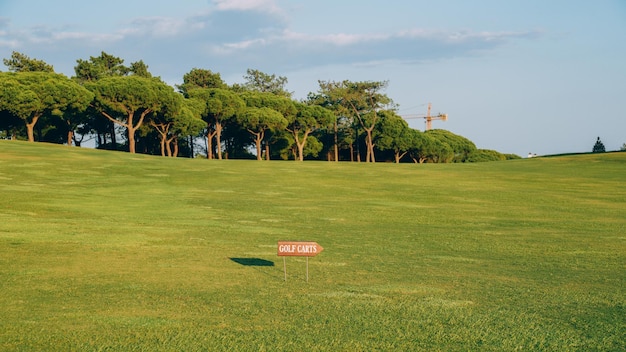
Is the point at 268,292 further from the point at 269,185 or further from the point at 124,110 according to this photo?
the point at 124,110

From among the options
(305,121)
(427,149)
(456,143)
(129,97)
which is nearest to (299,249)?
(129,97)

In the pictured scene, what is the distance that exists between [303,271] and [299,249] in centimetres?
214

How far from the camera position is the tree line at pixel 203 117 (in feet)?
239

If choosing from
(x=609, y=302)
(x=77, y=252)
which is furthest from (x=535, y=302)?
(x=77, y=252)

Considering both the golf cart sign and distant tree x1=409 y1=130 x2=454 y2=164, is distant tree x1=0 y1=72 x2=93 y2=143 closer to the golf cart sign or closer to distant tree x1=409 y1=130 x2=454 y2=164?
distant tree x1=409 y1=130 x2=454 y2=164

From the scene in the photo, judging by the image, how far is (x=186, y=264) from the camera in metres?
12.7

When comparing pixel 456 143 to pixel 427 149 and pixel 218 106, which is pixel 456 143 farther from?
pixel 218 106

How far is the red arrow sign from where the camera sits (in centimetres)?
1038

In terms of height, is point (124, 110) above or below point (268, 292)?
above

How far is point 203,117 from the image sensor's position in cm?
9206

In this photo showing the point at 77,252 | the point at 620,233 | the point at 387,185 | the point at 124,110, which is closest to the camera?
the point at 77,252

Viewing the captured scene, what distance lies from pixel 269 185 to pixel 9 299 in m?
24.1

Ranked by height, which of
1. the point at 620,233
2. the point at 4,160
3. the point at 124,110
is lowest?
the point at 620,233

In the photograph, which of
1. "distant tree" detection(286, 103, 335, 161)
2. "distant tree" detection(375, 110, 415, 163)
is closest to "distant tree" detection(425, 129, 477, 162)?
"distant tree" detection(375, 110, 415, 163)
